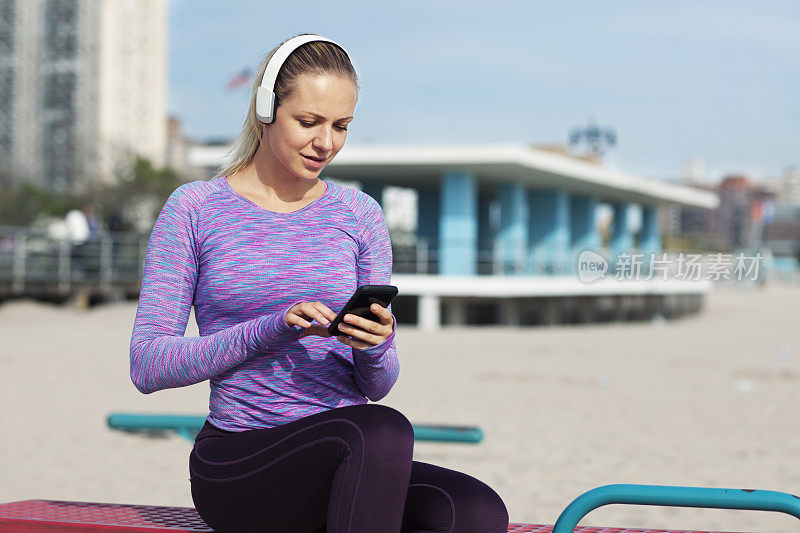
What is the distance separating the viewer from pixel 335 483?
1746 millimetres

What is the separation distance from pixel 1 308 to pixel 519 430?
42.5 feet

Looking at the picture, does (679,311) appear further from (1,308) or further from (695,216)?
(695,216)

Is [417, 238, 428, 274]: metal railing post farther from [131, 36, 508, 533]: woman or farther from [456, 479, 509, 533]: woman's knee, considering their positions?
[456, 479, 509, 533]: woman's knee

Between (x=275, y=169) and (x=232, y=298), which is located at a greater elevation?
(x=275, y=169)

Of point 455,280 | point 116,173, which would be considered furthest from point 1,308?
point 116,173

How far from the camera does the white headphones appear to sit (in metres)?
1.92

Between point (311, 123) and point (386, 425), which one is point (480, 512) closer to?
point (386, 425)

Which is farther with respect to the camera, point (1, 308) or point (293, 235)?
point (1, 308)

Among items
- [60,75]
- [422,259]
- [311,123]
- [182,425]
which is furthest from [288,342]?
[60,75]

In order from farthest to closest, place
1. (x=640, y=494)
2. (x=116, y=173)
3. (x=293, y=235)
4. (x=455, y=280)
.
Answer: (x=116, y=173), (x=455, y=280), (x=293, y=235), (x=640, y=494)

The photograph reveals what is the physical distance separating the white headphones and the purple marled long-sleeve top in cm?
20

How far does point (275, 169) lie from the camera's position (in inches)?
80.0

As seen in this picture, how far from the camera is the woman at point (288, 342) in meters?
1.77

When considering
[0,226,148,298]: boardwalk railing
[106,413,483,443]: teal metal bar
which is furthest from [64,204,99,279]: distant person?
[106,413,483,443]: teal metal bar
